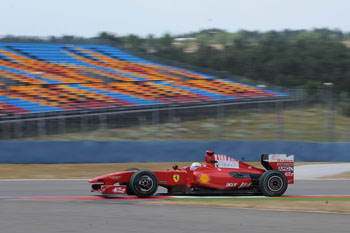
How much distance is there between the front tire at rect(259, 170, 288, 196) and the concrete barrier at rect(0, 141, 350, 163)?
9.03 meters

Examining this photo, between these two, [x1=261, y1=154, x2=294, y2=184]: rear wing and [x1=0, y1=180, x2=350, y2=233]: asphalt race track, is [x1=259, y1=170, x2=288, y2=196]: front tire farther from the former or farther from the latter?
[x1=0, y1=180, x2=350, y2=233]: asphalt race track

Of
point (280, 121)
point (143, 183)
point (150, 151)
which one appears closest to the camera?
point (143, 183)

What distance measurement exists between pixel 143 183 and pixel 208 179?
1330 mm

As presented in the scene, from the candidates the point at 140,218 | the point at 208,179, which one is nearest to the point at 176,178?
the point at 208,179

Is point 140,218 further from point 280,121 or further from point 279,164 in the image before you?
point 280,121

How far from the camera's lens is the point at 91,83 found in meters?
28.1

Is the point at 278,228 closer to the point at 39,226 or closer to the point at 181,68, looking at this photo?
the point at 39,226

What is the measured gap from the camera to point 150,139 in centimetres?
2039

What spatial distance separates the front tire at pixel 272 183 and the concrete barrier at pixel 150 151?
9032 mm

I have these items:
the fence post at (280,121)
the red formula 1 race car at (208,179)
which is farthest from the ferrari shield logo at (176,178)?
the fence post at (280,121)

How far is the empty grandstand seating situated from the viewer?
23.6m

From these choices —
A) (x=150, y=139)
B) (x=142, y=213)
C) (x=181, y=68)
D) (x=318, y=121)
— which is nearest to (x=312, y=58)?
(x=181, y=68)

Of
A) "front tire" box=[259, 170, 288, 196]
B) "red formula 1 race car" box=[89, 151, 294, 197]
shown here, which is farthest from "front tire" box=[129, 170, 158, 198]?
"front tire" box=[259, 170, 288, 196]

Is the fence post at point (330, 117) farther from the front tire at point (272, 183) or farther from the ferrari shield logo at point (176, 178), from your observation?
Answer: the ferrari shield logo at point (176, 178)
